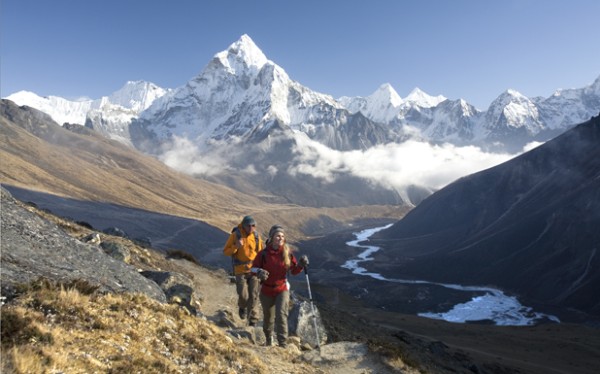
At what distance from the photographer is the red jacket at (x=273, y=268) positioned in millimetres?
14750

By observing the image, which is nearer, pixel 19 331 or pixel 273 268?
pixel 19 331

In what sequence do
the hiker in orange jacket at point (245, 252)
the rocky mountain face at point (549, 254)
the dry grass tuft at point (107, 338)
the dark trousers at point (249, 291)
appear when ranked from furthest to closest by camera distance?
1. the rocky mountain face at point (549, 254)
2. the dark trousers at point (249, 291)
3. the hiker in orange jacket at point (245, 252)
4. the dry grass tuft at point (107, 338)

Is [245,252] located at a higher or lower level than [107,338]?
higher

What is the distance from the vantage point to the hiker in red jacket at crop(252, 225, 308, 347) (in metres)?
14.8

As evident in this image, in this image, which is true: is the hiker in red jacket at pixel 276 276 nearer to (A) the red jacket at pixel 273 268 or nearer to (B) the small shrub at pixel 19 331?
(A) the red jacket at pixel 273 268

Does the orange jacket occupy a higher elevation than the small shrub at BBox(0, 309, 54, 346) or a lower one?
higher

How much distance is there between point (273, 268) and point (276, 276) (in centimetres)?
30

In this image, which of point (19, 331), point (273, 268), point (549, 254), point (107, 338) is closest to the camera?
point (19, 331)

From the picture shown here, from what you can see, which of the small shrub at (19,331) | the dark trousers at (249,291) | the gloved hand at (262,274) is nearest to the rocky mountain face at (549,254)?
the dark trousers at (249,291)

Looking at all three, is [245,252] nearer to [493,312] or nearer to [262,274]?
[262,274]

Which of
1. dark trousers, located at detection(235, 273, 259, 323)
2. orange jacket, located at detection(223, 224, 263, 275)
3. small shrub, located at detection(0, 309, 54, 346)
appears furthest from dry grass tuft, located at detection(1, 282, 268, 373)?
dark trousers, located at detection(235, 273, 259, 323)

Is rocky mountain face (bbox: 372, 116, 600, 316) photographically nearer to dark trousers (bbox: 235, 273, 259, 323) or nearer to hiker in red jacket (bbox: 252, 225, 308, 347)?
dark trousers (bbox: 235, 273, 259, 323)

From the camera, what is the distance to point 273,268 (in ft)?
48.3

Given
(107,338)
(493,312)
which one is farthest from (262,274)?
(493,312)
